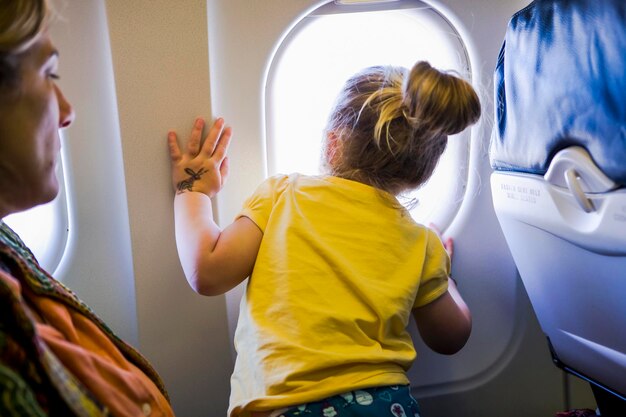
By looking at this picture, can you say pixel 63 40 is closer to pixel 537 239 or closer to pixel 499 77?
pixel 499 77

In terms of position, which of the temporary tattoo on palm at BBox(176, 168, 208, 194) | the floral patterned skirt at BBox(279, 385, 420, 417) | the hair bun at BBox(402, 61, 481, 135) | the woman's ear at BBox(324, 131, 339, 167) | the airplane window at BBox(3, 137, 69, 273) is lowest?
the floral patterned skirt at BBox(279, 385, 420, 417)

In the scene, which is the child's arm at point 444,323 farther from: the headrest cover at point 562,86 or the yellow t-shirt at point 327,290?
the headrest cover at point 562,86

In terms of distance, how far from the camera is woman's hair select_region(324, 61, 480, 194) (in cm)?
112

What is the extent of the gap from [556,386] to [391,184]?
0.76 m

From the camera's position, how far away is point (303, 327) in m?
1.09

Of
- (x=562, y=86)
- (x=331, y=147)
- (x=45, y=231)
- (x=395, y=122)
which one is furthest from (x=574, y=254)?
(x=45, y=231)

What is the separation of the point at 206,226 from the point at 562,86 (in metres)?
0.69

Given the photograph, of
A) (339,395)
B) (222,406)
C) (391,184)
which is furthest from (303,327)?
(222,406)

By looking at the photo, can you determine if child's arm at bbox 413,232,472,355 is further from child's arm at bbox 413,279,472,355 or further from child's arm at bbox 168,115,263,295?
child's arm at bbox 168,115,263,295

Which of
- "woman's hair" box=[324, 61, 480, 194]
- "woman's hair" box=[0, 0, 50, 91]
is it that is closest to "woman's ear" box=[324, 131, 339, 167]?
"woman's hair" box=[324, 61, 480, 194]

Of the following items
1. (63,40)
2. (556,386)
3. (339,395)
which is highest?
(63,40)

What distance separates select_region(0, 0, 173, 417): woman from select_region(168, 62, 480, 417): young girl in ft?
0.89

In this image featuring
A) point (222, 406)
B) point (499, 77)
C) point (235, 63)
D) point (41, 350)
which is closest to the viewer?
point (41, 350)

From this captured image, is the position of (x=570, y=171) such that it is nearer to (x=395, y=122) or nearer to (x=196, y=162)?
Answer: (x=395, y=122)
